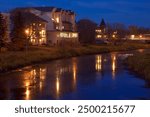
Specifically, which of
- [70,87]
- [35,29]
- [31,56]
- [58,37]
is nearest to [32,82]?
[70,87]

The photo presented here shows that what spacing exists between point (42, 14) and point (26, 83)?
44058 mm

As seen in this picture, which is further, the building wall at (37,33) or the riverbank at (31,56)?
the building wall at (37,33)

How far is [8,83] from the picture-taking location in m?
21.3

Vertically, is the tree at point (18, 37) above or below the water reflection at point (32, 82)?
above

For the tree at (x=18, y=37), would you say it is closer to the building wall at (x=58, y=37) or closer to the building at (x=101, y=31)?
the building wall at (x=58, y=37)

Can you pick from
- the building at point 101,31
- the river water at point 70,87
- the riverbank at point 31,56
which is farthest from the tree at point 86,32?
the river water at point 70,87

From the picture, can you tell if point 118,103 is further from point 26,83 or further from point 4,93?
point 26,83

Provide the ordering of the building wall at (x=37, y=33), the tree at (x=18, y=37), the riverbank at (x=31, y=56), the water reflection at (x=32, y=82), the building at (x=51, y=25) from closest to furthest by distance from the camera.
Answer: the water reflection at (x=32, y=82)
the riverbank at (x=31, y=56)
the tree at (x=18, y=37)
the building wall at (x=37, y=33)
the building at (x=51, y=25)

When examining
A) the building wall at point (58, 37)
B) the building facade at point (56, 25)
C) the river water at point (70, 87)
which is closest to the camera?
the river water at point (70, 87)

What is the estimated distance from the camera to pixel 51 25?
6481 centimetres

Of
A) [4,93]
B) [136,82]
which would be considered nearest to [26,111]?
[4,93]

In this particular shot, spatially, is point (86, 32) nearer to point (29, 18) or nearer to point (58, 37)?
point (58, 37)

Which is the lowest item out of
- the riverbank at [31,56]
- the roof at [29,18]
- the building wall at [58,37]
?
the riverbank at [31,56]

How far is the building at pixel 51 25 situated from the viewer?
57.1 metres
